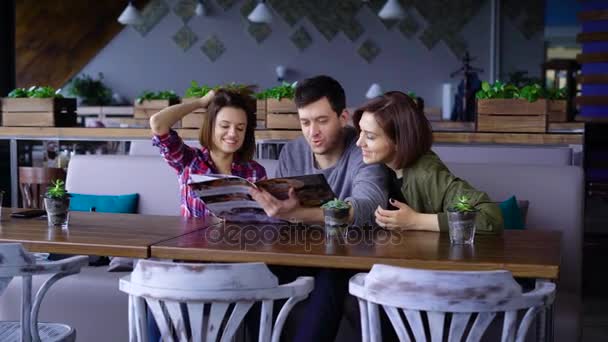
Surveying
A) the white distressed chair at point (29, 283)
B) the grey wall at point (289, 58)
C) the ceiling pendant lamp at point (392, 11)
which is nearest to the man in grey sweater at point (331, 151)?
the white distressed chair at point (29, 283)

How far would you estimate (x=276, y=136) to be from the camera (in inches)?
170

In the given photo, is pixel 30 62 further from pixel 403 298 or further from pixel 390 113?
pixel 403 298

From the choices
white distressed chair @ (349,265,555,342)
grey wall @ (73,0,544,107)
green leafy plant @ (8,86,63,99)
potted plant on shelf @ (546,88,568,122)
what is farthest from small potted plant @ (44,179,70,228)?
grey wall @ (73,0,544,107)

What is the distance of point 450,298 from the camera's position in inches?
67.2

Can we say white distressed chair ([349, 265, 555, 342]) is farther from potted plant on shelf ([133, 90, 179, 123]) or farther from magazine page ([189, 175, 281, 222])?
potted plant on shelf ([133, 90, 179, 123])

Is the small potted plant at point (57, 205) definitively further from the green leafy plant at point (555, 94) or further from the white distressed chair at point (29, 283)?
the green leafy plant at point (555, 94)

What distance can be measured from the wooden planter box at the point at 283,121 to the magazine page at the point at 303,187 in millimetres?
1869

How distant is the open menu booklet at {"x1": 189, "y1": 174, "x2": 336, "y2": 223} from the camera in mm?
2363

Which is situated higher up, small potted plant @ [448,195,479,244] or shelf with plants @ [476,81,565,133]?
shelf with plants @ [476,81,565,133]

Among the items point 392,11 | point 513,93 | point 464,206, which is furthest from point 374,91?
point 464,206

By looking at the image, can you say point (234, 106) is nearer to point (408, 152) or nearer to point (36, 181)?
point (408, 152)

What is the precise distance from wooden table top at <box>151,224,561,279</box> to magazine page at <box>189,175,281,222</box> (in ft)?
0.24

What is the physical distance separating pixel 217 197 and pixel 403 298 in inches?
34.7

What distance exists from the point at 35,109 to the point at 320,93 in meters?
2.57
